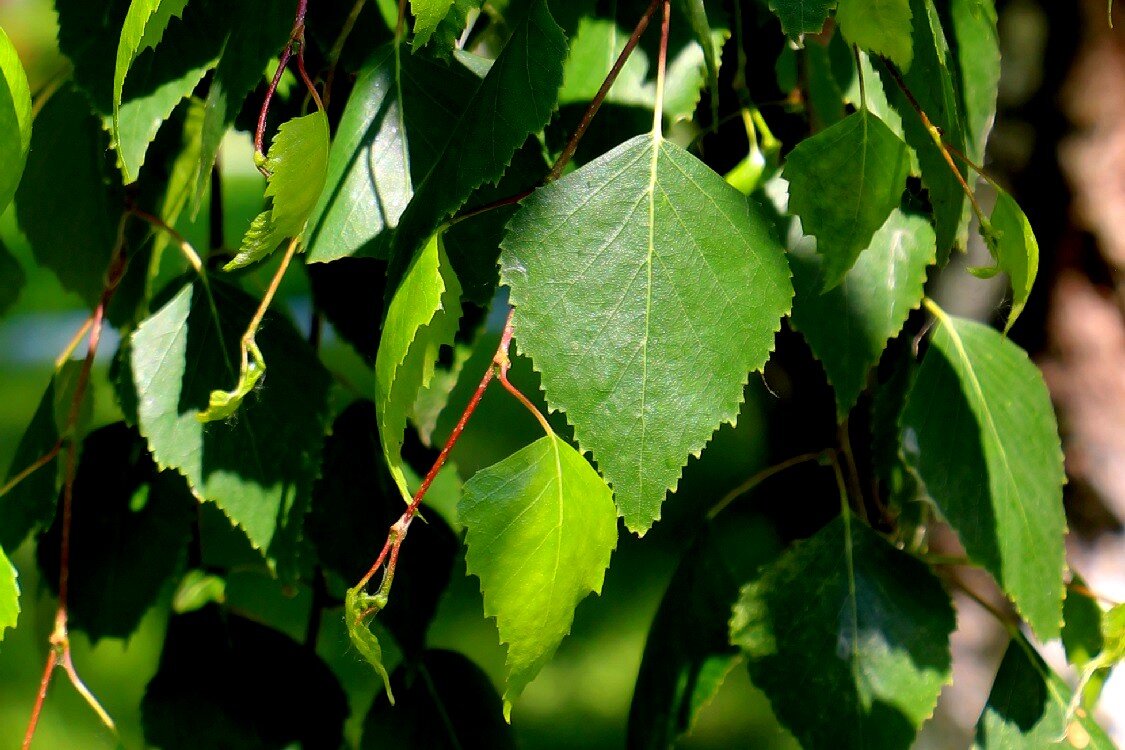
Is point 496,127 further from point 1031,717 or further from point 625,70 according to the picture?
point 1031,717

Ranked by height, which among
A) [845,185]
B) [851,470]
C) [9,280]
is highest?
[845,185]

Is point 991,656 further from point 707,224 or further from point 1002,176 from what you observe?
point 707,224

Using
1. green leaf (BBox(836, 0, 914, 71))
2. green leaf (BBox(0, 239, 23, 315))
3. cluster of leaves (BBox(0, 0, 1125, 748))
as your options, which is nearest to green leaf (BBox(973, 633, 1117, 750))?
cluster of leaves (BBox(0, 0, 1125, 748))

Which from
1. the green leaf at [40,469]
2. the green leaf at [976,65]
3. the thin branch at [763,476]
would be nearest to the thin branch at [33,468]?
the green leaf at [40,469]

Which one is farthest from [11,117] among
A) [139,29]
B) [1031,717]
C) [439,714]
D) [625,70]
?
[1031,717]

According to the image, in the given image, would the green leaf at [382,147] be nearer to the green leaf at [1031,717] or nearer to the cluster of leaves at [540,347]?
the cluster of leaves at [540,347]

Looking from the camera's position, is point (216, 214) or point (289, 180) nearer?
point (289, 180)

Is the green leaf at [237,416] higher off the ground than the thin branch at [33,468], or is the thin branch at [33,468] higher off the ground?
the green leaf at [237,416]

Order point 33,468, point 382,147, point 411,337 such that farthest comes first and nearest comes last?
point 33,468, point 382,147, point 411,337
